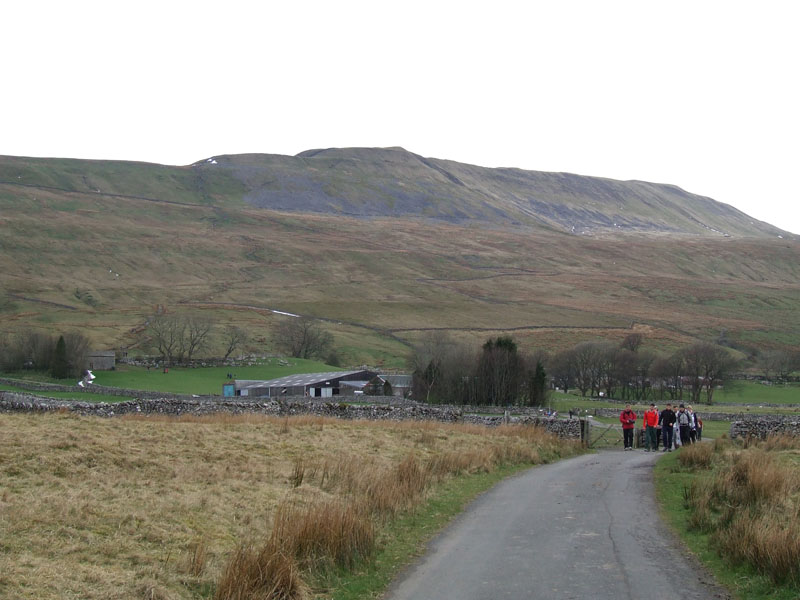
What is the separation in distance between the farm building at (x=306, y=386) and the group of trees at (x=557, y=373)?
5.36 m

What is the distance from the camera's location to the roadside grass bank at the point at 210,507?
928cm

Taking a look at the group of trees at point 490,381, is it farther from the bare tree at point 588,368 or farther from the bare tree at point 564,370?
the bare tree at point 564,370

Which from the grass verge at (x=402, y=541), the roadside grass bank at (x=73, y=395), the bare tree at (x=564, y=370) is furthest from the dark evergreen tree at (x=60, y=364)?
the grass verge at (x=402, y=541)

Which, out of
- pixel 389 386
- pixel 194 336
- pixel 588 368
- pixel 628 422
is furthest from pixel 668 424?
pixel 194 336

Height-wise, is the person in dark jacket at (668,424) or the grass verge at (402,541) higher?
the person in dark jacket at (668,424)

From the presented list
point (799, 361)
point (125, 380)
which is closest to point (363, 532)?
point (125, 380)

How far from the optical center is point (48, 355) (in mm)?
68938

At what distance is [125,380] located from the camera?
61.7 metres

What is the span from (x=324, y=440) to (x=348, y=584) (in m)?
14.4

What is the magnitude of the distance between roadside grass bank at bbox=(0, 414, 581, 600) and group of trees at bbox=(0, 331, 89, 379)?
142 ft

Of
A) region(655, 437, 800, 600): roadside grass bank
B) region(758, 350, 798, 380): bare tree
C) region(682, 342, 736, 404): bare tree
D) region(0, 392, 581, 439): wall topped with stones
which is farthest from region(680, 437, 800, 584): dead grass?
region(758, 350, 798, 380): bare tree

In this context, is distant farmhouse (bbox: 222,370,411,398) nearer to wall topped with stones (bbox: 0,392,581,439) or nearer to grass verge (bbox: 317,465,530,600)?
wall topped with stones (bbox: 0,392,581,439)

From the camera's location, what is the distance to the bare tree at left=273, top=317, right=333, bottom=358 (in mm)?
98838

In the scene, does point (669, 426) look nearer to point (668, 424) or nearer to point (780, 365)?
point (668, 424)
